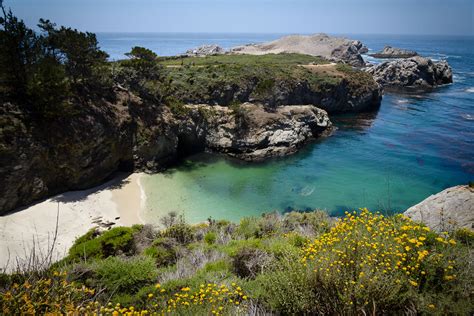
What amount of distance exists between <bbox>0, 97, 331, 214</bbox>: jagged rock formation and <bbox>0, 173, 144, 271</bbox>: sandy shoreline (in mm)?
1194

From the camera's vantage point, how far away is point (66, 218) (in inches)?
779

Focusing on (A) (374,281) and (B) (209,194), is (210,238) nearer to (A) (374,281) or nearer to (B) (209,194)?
(B) (209,194)

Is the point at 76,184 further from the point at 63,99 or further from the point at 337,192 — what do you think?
the point at 337,192

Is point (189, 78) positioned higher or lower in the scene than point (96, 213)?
higher

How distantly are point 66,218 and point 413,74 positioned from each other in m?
75.9

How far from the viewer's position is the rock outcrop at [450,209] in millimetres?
12469

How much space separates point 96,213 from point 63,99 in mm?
10089

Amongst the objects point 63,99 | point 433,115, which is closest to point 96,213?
point 63,99

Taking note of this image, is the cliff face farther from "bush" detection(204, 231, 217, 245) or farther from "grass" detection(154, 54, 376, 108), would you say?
"bush" detection(204, 231, 217, 245)

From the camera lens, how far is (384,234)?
7.59m

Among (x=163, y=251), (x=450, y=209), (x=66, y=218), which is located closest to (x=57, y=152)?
(x=66, y=218)

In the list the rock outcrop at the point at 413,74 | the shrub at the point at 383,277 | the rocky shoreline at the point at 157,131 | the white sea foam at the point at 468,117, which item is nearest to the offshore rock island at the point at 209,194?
the shrub at the point at 383,277

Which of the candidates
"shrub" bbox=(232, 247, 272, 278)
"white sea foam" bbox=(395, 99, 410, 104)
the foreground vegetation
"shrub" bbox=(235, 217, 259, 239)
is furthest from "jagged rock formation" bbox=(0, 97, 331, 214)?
"white sea foam" bbox=(395, 99, 410, 104)

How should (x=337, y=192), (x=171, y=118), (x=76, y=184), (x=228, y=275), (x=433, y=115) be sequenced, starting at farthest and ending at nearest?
1. (x=433, y=115)
2. (x=171, y=118)
3. (x=337, y=192)
4. (x=76, y=184)
5. (x=228, y=275)
